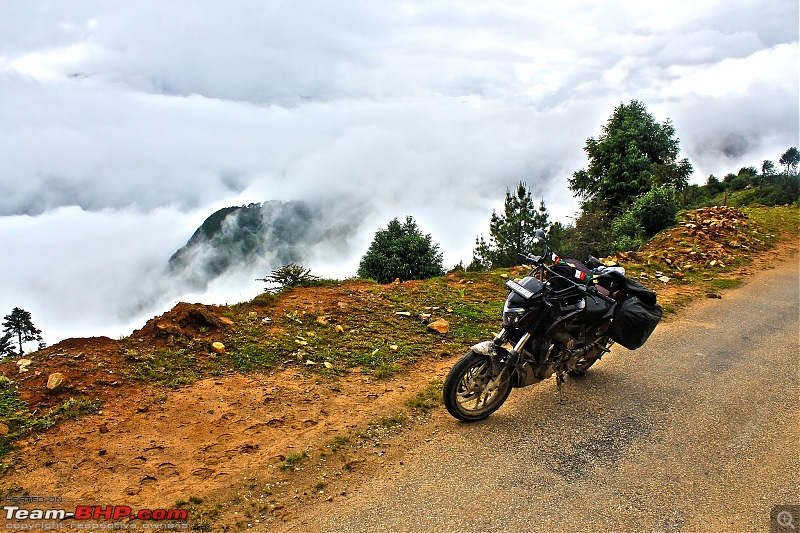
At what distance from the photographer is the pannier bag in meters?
5.40

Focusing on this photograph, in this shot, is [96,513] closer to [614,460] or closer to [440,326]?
[614,460]

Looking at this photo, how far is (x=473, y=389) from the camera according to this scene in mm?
5156

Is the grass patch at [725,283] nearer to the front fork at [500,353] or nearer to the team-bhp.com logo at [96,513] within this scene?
the front fork at [500,353]

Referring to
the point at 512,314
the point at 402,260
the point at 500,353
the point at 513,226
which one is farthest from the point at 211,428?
the point at 513,226

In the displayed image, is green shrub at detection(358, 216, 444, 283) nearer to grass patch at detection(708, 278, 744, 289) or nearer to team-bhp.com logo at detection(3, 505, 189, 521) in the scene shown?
grass patch at detection(708, 278, 744, 289)

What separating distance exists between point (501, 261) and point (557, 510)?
20.0 m

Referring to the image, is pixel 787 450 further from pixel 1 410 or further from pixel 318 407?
pixel 1 410

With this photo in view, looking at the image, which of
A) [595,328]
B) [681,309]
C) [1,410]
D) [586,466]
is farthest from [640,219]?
[1,410]

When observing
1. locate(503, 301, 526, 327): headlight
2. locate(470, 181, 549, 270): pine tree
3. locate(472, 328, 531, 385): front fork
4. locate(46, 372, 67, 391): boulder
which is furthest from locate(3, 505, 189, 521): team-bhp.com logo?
locate(470, 181, 549, 270): pine tree

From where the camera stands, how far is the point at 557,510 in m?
4.02

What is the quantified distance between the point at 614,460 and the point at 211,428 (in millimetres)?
4034

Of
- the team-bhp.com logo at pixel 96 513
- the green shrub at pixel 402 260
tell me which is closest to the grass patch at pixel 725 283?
the green shrub at pixel 402 260

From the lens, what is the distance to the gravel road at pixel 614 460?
3.95m

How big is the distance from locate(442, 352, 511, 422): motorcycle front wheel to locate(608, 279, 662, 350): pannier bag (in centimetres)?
142
